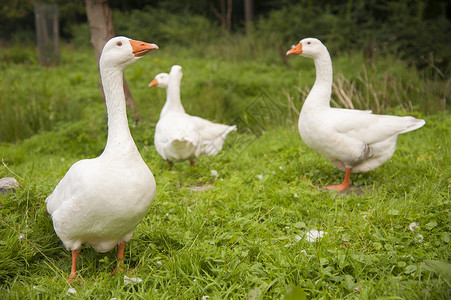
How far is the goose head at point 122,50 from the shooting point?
2.77 metres

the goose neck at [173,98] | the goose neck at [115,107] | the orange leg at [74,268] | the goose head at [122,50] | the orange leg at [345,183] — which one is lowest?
the orange leg at [345,183]

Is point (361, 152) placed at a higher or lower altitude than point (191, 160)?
higher

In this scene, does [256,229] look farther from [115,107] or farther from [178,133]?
[178,133]

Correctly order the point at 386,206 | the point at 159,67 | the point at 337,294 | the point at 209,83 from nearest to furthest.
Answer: the point at 337,294 < the point at 386,206 < the point at 209,83 < the point at 159,67

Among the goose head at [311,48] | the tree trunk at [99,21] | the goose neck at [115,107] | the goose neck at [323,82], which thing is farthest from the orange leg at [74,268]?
A: the tree trunk at [99,21]

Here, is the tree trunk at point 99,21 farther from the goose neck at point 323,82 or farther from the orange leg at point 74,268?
the orange leg at point 74,268

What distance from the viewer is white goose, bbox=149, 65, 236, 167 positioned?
494 cm

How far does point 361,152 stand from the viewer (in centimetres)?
416

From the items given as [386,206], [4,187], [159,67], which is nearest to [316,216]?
[386,206]

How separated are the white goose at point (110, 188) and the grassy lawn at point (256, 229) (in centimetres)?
32

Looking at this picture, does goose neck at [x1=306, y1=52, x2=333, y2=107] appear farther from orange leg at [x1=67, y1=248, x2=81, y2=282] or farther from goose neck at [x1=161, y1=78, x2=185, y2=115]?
orange leg at [x1=67, y1=248, x2=81, y2=282]

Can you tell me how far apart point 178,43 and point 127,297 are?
15426 millimetres

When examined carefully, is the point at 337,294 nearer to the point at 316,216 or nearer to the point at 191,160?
the point at 316,216

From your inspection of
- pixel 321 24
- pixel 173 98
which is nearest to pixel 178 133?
pixel 173 98
